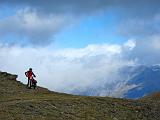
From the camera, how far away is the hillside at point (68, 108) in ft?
139

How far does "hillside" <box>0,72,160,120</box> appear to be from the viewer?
1673 inches

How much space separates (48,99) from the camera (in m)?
48.9

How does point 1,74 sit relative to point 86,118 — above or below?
above

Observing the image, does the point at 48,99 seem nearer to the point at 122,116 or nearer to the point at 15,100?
the point at 15,100

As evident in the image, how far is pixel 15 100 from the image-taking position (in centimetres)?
4797

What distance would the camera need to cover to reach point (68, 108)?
4653 centimetres

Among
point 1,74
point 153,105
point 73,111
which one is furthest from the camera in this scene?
point 1,74

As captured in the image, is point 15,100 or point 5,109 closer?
point 5,109

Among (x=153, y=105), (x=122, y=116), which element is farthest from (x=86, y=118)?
(x=153, y=105)

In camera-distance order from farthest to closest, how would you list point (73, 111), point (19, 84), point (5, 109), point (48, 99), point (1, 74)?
point (1, 74), point (19, 84), point (48, 99), point (73, 111), point (5, 109)

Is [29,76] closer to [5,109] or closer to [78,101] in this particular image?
[78,101]

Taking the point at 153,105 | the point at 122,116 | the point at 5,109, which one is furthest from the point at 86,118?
the point at 153,105

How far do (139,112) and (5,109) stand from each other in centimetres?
1722

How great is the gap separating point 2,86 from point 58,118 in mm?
19012
